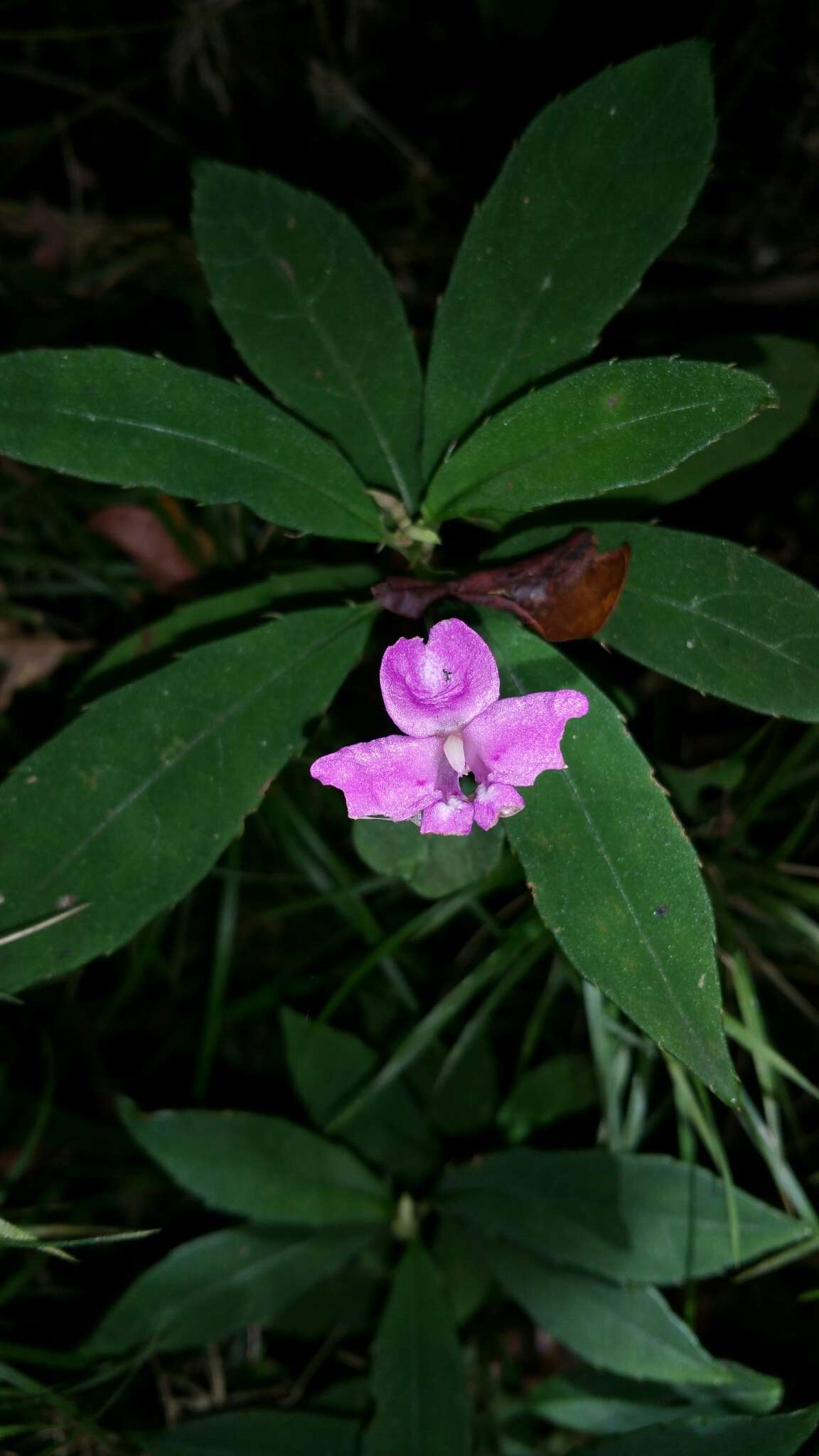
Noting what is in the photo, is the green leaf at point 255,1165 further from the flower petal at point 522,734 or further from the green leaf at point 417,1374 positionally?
the flower petal at point 522,734

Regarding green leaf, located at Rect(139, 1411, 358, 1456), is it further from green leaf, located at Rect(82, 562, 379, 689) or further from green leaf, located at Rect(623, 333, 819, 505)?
green leaf, located at Rect(623, 333, 819, 505)

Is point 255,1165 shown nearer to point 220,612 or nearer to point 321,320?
point 220,612

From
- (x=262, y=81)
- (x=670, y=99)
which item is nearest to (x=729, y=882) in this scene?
(x=670, y=99)

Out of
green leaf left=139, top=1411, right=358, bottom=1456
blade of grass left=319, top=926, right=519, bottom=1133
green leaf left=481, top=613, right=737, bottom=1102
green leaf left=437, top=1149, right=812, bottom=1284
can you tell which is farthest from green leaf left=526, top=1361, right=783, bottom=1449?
green leaf left=481, top=613, right=737, bottom=1102

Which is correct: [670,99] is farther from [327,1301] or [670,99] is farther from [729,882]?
[327,1301]

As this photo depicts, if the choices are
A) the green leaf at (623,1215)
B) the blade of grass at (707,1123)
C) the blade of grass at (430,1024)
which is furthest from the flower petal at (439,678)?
the green leaf at (623,1215)

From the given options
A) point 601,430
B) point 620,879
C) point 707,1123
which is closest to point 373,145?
point 601,430

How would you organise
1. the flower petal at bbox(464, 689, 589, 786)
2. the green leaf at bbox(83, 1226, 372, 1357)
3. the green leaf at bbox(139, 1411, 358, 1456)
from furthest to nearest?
the green leaf at bbox(83, 1226, 372, 1357) < the green leaf at bbox(139, 1411, 358, 1456) < the flower petal at bbox(464, 689, 589, 786)
